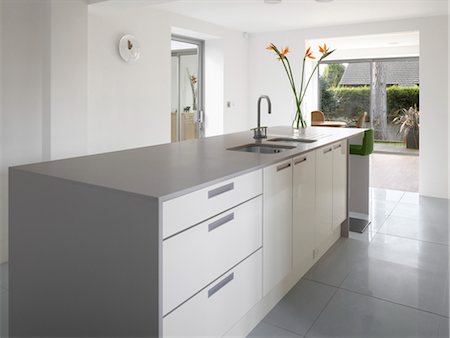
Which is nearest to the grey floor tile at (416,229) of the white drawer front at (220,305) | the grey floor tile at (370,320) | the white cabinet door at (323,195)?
the white cabinet door at (323,195)

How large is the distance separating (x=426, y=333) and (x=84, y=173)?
1941 mm

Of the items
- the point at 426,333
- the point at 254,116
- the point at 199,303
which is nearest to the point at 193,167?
the point at 199,303

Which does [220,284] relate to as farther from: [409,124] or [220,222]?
[409,124]

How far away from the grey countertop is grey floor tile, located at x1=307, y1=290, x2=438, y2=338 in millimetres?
962

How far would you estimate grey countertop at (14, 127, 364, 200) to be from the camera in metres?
1.58

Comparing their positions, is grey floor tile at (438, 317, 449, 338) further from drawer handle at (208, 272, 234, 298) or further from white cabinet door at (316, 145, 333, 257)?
drawer handle at (208, 272, 234, 298)

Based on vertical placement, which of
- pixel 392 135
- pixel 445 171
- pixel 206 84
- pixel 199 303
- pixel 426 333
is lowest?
pixel 426 333

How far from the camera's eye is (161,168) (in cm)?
192

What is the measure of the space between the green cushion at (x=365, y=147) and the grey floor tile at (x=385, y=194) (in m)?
1.45

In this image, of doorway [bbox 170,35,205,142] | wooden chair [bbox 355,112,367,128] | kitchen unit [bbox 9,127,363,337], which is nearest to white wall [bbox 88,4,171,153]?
doorway [bbox 170,35,205,142]

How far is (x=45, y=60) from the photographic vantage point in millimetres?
3348

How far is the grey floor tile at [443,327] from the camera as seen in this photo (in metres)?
2.16

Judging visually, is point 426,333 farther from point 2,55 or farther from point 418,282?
point 2,55

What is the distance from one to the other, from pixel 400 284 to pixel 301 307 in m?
0.78
